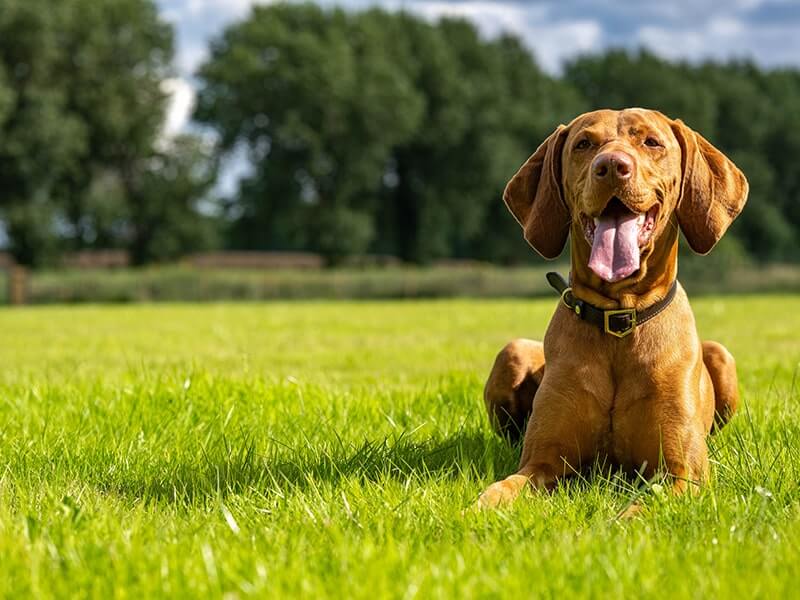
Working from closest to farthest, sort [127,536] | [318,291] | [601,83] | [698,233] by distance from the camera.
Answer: [127,536] < [698,233] < [318,291] < [601,83]

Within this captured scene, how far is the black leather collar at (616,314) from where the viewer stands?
146 inches

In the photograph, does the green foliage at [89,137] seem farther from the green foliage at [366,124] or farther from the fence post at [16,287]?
the fence post at [16,287]

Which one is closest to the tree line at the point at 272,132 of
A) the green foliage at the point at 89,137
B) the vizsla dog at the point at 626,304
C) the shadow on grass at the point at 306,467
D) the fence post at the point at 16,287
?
the green foliage at the point at 89,137

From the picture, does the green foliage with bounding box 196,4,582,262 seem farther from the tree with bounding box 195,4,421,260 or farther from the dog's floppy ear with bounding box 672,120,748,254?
the dog's floppy ear with bounding box 672,120,748,254

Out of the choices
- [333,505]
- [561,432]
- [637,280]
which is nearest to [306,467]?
[333,505]

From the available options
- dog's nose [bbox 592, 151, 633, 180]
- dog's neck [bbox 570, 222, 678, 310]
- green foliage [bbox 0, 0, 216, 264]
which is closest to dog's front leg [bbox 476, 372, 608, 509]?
dog's neck [bbox 570, 222, 678, 310]

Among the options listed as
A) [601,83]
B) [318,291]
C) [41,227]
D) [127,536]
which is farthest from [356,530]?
[601,83]

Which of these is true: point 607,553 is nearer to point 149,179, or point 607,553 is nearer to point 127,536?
point 127,536

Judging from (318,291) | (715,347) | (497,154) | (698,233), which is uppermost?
(497,154)

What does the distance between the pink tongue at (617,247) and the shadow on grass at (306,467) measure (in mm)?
1008

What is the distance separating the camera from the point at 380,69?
42812mm

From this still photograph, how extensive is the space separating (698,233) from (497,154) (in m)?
43.4

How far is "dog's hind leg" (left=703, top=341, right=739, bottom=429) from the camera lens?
4.68 meters

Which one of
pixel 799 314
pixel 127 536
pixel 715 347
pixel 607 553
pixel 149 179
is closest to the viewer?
pixel 607 553
